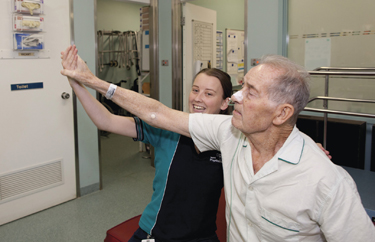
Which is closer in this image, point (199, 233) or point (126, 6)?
point (199, 233)

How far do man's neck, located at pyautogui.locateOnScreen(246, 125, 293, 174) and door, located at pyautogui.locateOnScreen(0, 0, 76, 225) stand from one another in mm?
2482

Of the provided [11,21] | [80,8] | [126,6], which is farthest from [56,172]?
[126,6]

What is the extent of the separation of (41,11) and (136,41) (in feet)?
14.5

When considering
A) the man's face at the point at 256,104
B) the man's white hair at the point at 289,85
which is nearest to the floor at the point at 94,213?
the man's face at the point at 256,104

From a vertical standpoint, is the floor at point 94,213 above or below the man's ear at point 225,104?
below

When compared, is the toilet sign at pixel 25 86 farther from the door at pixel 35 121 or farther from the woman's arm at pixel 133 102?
the woman's arm at pixel 133 102

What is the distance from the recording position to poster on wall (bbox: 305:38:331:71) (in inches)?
123

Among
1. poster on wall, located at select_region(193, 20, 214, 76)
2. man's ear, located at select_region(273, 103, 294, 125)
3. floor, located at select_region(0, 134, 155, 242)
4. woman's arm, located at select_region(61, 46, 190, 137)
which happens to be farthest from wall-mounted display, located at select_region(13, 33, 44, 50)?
man's ear, located at select_region(273, 103, 294, 125)

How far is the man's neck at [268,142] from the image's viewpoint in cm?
116

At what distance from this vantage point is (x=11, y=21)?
2.78 meters

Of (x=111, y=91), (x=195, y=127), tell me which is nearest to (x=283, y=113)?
(x=195, y=127)

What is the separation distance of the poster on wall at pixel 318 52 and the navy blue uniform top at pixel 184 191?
7.36 ft

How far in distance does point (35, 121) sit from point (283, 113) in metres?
2.63

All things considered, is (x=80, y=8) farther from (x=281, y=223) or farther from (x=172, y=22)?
(x=281, y=223)
